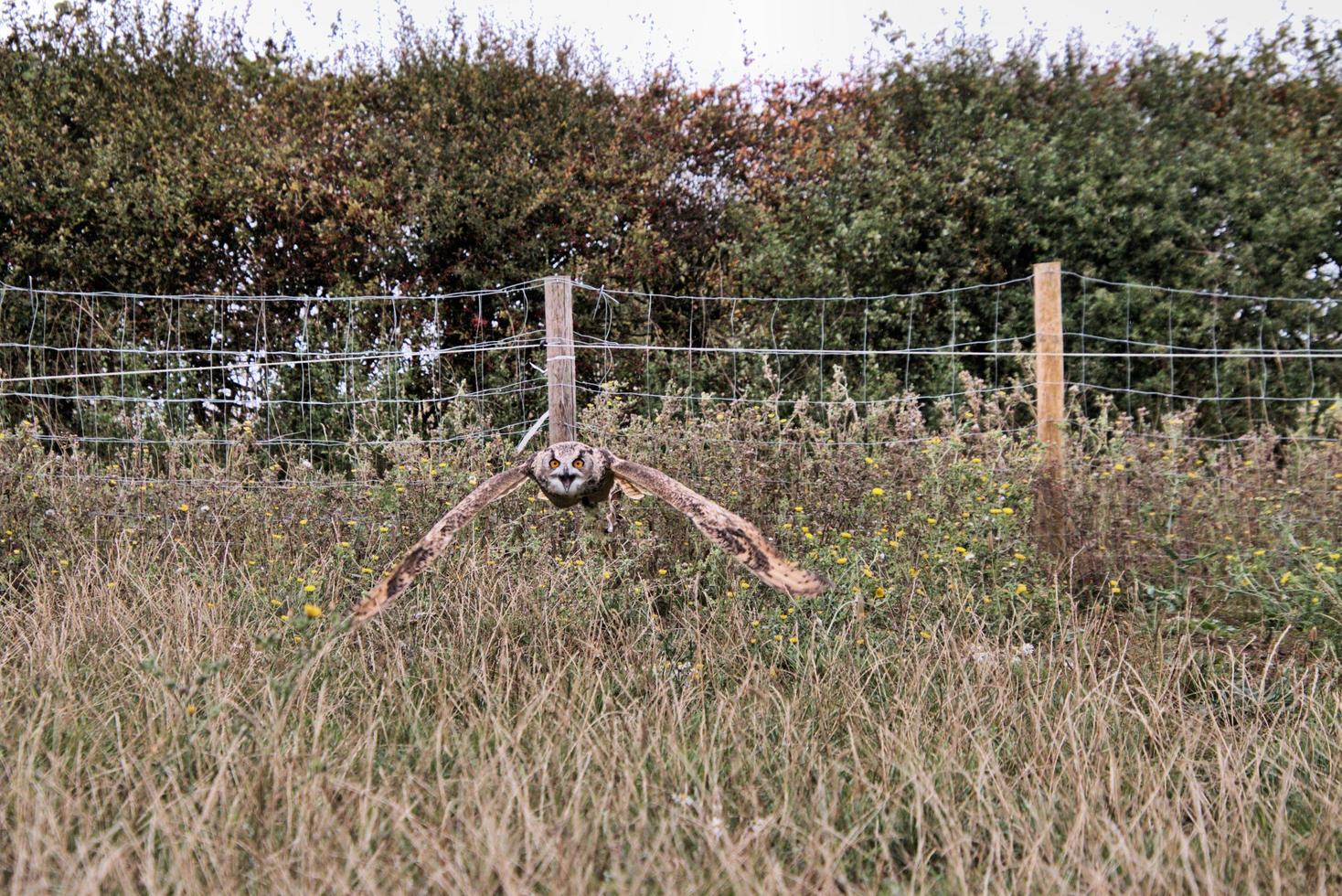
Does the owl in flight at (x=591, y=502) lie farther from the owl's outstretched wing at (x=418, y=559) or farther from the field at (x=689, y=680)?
the field at (x=689, y=680)

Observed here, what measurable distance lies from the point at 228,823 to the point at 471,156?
6586 millimetres

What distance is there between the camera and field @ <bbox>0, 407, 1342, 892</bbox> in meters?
2.35

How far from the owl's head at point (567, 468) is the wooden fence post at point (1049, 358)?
9.66ft

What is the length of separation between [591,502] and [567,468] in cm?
29

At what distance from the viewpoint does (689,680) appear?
332 centimetres

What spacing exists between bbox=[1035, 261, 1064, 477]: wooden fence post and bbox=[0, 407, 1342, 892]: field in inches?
10.7

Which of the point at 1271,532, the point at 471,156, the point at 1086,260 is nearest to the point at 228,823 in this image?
the point at 1271,532

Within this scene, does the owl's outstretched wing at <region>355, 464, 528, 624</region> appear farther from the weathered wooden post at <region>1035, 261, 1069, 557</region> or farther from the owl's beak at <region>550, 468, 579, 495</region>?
the weathered wooden post at <region>1035, 261, 1069, 557</region>

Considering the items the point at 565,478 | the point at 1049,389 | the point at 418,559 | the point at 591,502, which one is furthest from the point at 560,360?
the point at 1049,389

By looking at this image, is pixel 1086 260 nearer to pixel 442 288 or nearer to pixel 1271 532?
pixel 1271 532

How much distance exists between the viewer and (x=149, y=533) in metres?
4.89

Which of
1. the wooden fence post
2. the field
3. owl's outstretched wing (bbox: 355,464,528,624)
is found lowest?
the field

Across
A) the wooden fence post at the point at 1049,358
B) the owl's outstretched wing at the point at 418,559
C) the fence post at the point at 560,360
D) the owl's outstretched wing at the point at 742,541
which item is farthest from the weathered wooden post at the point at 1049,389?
the owl's outstretched wing at the point at 418,559

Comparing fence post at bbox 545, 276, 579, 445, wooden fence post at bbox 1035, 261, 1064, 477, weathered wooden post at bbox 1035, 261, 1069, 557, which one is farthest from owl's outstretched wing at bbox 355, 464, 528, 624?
wooden fence post at bbox 1035, 261, 1064, 477
